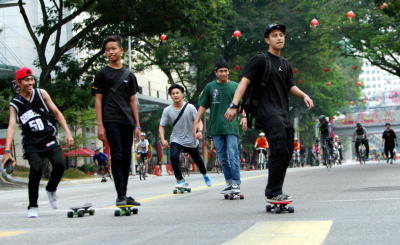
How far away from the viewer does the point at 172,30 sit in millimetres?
26672

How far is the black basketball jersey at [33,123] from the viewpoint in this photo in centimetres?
990

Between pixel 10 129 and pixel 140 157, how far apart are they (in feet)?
68.6

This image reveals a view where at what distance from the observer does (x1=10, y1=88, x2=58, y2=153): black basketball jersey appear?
32.5 feet

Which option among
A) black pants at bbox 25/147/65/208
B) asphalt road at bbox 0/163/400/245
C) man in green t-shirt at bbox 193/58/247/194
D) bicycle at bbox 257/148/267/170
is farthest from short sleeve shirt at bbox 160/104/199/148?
bicycle at bbox 257/148/267/170

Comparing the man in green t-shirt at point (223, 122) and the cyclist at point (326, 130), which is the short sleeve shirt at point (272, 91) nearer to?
the man in green t-shirt at point (223, 122)

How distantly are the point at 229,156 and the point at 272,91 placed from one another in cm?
327

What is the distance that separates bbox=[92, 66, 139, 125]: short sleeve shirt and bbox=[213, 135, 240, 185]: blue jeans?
8.33ft

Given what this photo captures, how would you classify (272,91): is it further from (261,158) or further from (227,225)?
(261,158)

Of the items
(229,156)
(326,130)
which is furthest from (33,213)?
(326,130)

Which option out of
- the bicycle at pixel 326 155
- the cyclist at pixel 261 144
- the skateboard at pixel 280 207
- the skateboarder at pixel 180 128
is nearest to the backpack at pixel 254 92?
the skateboard at pixel 280 207

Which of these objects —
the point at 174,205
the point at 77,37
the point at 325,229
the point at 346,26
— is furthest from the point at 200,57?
the point at 325,229

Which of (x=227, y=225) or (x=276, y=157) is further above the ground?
(x=276, y=157)

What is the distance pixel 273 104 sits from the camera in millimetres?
8625

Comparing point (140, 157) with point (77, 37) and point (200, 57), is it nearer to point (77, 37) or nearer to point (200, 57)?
point (77, 37)
